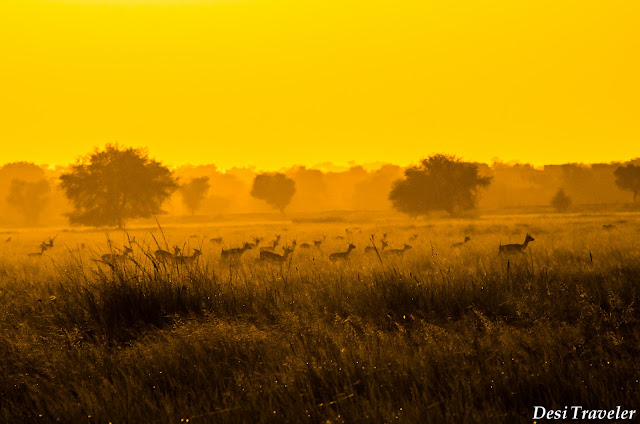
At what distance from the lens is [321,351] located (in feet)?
22.0

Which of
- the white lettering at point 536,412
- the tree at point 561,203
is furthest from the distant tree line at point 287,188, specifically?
the white lettering at point 536,412

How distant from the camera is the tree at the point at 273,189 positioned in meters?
106

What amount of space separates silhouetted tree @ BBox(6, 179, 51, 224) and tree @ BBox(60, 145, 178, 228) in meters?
42.9

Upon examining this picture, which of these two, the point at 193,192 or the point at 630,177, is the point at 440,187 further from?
the point at 193,192

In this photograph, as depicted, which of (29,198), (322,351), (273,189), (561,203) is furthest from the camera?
(273,189)

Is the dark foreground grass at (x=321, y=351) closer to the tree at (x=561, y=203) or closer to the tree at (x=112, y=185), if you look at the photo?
the tree at (x=112, y=185)

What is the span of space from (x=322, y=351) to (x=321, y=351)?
0.03 meters

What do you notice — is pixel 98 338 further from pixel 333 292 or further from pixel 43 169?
pixel 43 169

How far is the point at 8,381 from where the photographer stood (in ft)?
21.2

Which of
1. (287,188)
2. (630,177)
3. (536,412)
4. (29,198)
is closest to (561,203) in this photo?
(630,177)

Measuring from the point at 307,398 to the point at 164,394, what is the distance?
5.07 feet

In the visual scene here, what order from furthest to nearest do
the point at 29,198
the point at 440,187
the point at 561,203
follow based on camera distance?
the point at 29,198
the point at 561,203
the point at 440,187

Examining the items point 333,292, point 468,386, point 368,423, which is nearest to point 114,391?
point 368,423

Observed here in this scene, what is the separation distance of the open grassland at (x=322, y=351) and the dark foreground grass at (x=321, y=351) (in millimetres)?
22
